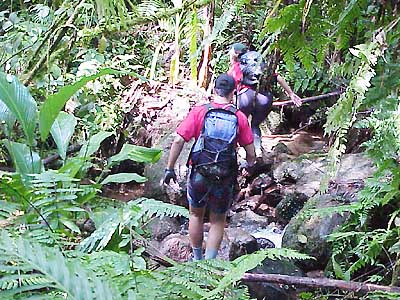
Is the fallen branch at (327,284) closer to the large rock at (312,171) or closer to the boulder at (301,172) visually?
the large rock at (312,171)

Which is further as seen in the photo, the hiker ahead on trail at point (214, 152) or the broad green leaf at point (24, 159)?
the hiker ahead on trail at point (214, 152)

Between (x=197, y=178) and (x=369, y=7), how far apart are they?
7.27 ft

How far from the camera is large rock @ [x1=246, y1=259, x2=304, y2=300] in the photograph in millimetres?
3514

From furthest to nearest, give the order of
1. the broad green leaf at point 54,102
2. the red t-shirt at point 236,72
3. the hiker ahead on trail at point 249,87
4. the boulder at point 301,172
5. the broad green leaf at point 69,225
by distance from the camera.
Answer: the boulder at point 301,172 < the red t-shirt at point 236,72 < the hiker ahead on trail at point 249,87 < the broad green leaf at point 54,102 < the broad green leaf at point 69,225

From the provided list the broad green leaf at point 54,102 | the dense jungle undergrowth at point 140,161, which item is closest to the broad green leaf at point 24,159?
the dense jungle undergrowth at point 140,161

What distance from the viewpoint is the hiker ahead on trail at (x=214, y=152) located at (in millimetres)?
3404

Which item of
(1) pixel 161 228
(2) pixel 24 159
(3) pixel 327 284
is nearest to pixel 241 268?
(3) pixel 327 284

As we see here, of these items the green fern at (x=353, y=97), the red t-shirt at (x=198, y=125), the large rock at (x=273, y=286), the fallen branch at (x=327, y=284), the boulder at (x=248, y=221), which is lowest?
the boulder at (x=248, y=221)

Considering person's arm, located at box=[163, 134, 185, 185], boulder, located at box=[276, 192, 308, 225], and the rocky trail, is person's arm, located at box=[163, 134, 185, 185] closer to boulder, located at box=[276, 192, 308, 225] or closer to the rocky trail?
the rocky trail

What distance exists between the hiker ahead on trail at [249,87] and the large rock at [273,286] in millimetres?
1209

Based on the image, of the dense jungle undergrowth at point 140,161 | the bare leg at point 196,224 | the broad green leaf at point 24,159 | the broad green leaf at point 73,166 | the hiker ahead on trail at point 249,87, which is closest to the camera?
the dense jungle undergrowth at point 140,161

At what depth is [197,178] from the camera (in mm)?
3570

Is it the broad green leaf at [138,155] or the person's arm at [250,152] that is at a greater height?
the broad green leaf at [138,155]

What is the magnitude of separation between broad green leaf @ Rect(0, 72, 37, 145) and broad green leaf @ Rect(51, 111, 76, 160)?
330 millimetres
